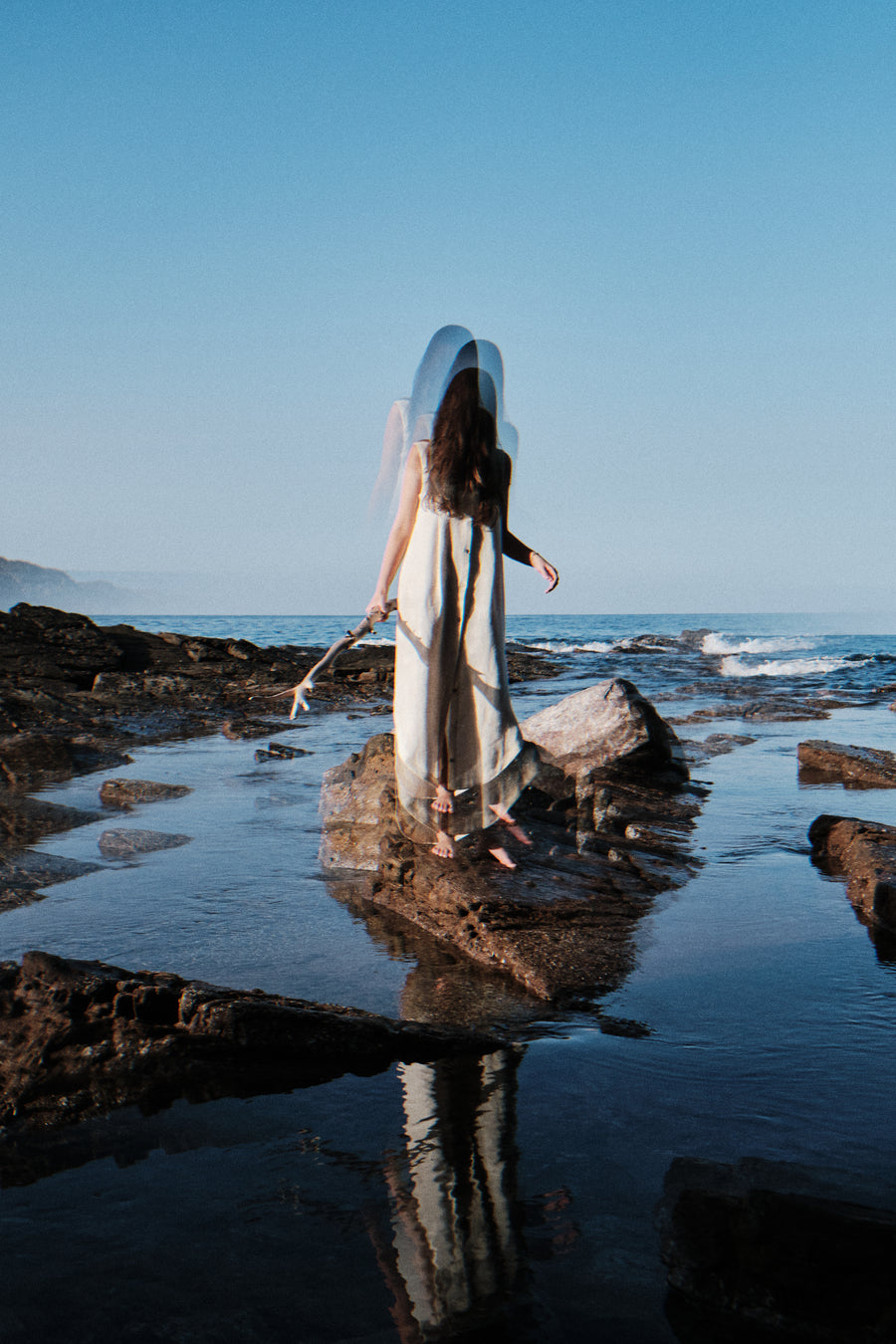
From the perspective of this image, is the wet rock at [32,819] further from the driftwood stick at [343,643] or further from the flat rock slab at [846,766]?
the flat rock slab at [846,766]

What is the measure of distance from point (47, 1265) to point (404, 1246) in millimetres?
600

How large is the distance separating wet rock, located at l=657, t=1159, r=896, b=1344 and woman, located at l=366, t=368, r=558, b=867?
2356 mm

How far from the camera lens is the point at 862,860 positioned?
4.04 m

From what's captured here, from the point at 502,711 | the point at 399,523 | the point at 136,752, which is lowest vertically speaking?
the point at 136,752

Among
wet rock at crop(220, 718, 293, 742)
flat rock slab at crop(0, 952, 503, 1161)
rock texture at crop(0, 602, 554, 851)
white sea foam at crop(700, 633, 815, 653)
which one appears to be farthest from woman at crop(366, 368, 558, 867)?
white sea foam at crop(700, 633, 815, 653)

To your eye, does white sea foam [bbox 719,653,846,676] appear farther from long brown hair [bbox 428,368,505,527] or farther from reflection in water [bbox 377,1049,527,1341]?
reflection in water [bbox 377,1049,527,1341]

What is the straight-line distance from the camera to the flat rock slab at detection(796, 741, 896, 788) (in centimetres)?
710

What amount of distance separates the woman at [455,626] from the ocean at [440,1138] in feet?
2.20

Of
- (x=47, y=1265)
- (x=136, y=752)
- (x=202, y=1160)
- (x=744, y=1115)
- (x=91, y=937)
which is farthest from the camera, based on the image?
(x=136, y=752)

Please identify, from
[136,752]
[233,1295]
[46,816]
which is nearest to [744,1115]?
[233,1295]

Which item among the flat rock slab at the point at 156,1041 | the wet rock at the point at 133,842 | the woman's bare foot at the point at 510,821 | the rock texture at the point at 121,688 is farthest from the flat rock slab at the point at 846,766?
Answer: the rock texture at the point at 121,688

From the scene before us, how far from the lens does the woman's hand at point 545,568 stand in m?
4.08

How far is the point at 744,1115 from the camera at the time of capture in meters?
2.02

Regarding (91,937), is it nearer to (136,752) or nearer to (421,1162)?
(421,1162)
